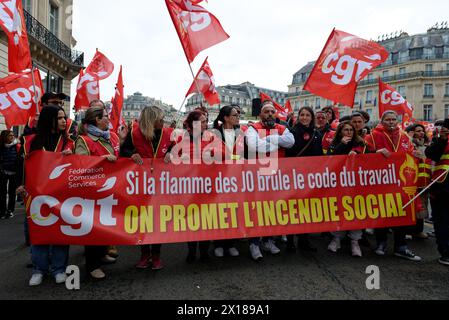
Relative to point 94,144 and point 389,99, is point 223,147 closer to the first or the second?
point 94,144

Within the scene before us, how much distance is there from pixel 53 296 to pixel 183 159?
79.8 inches

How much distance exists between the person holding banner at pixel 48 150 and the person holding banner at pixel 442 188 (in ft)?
15.2

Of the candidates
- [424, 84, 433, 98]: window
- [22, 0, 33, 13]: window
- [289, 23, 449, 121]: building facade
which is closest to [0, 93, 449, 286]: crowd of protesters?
[22, 0, 33, 13]: window

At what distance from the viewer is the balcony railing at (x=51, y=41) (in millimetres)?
17281

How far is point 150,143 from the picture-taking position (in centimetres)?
421

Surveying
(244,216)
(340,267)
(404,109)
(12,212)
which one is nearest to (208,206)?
(244,216)

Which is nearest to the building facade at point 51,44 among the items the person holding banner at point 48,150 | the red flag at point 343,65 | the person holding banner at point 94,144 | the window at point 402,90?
the person holding banner at point 48,150

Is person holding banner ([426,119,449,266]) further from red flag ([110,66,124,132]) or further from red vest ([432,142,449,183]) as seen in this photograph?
red flag ([110,66,124,132])

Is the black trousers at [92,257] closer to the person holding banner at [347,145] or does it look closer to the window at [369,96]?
the person holding banner at [347,145]

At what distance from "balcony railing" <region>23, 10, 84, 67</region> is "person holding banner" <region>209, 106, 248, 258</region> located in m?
16.4

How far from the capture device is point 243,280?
147 inches

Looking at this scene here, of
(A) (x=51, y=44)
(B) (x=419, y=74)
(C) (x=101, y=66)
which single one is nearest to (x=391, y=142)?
(C) (x=101, y=66)

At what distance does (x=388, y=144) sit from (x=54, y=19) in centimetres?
2391
